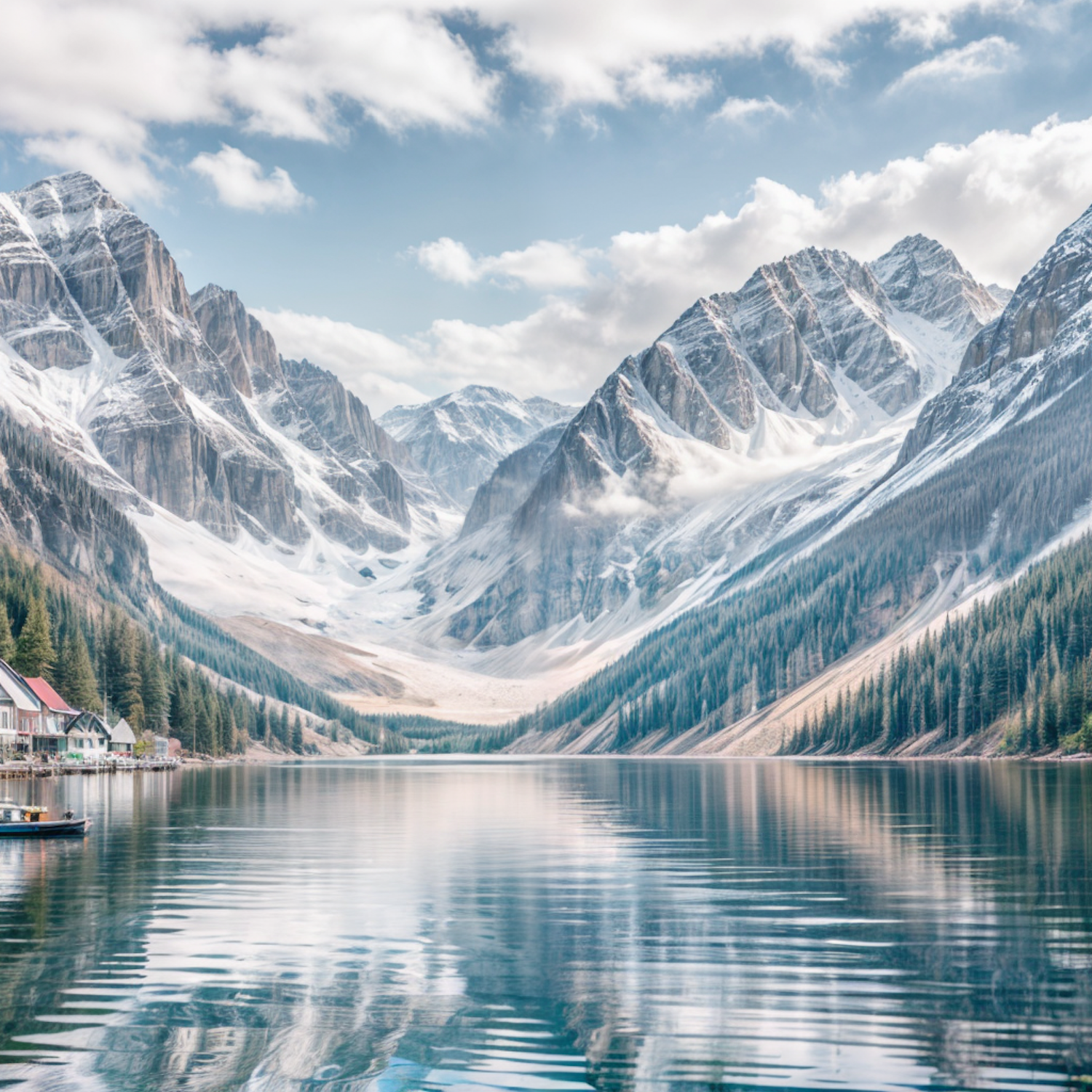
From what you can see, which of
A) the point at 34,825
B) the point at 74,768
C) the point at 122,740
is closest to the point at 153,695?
the point at 122,740

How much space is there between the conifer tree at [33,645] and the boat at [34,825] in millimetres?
88556

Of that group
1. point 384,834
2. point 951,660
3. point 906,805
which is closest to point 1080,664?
point 951,660

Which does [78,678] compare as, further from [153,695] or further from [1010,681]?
[1010,681]

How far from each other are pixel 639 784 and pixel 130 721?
263 feet

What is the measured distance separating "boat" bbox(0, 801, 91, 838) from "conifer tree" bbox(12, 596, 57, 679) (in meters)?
88.6

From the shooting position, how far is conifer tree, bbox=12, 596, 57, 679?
471ft

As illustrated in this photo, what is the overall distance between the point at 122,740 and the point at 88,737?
7319 mm

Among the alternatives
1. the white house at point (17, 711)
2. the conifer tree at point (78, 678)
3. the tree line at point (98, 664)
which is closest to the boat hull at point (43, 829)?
the white house at point (17, 711)

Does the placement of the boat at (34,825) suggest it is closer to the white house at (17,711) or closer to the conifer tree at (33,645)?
the white house at (17,711)

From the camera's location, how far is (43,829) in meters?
59.5

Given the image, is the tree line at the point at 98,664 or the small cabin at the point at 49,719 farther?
the tree line at the point at 98,664

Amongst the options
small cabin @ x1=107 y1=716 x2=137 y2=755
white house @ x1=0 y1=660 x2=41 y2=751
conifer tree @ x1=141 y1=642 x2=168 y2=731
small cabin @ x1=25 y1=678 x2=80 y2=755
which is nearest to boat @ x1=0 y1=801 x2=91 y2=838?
white house @ x1=0 y1=660 x2=41 y2=751

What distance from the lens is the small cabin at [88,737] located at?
143m

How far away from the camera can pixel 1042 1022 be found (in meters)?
23.9
